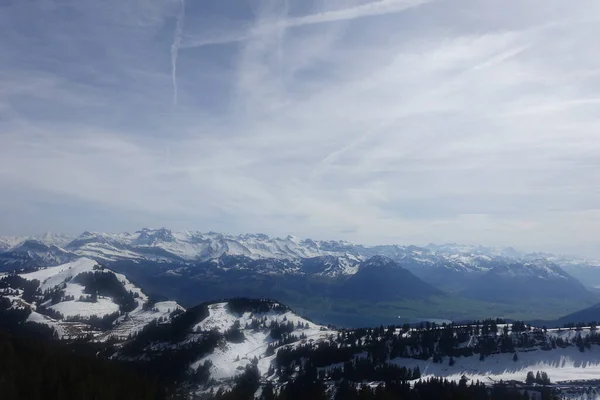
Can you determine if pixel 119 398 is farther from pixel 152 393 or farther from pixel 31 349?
pixel 31 349

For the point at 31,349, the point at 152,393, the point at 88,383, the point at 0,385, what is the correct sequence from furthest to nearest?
the point at 31,349, the point at 152,393, the point at 88,383, the point at 0,385

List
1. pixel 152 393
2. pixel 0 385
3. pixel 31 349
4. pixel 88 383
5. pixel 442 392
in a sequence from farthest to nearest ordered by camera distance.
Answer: pixel 442 392 → pixel 31 349 → pixel 152 393 → pixel 88 383 → pixel 0 385

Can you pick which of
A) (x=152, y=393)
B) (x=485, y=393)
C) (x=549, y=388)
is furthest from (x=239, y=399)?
(x=549, y=388)

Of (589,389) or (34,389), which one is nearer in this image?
(34,389)

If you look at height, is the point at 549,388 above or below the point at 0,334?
below

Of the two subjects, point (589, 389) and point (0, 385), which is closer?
Answer: point (0, 385)

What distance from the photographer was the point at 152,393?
123125 millimetres

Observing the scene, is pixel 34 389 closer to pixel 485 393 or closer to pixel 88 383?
pixel 88 383

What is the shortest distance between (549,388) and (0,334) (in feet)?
623

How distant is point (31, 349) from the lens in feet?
492

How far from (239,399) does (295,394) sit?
26156 mm

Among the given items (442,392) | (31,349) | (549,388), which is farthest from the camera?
(549,388)

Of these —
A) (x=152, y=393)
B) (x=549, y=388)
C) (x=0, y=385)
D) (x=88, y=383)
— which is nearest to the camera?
(x=0, y=385)

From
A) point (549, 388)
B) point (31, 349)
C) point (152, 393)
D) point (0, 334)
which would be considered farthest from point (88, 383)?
point (549, 388)
